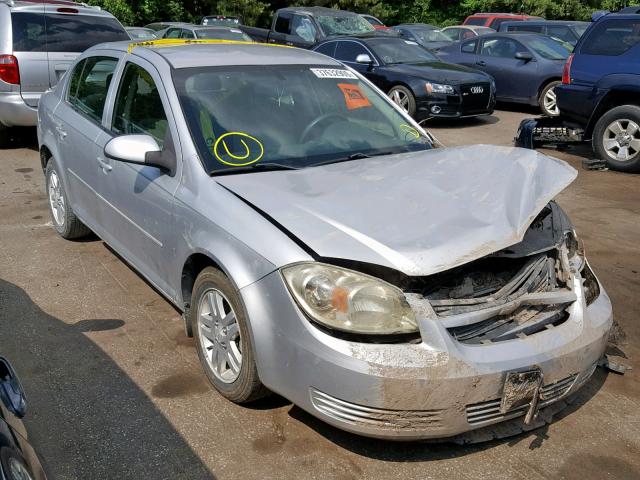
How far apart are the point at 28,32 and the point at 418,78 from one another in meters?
5.95

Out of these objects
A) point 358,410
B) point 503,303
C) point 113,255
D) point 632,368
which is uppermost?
point 503,303

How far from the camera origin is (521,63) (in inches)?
519

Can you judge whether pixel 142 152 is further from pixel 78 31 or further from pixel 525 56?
pixel 525 56

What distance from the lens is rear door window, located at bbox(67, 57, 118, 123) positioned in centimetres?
478

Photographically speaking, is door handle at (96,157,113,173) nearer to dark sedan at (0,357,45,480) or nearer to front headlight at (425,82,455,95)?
dark sedan at (0,357,45,480)

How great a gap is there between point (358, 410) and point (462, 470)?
580 millimetres

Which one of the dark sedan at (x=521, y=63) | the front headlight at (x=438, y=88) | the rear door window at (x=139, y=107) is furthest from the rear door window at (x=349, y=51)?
the rear door window at (x=139, y=107)

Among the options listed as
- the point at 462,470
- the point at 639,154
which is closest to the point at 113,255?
the point at 462,470

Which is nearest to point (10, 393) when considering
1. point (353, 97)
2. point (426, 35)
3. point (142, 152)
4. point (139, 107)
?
point (142, 152)

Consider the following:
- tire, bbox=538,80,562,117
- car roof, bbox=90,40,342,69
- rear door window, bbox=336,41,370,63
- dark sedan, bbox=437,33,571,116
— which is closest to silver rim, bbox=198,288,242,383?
car roof, bbox=90,40,342,69

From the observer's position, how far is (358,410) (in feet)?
9.00

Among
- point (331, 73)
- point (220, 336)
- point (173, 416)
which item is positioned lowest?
point (173, 416)

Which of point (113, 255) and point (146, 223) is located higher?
point (146, 223)

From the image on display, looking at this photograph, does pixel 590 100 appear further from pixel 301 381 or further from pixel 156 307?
pixel 301 381
